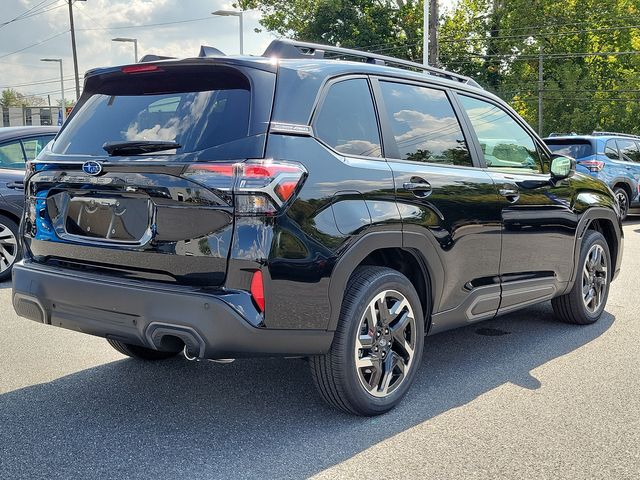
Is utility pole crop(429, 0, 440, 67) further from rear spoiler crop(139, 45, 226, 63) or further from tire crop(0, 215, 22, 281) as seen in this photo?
rear spoiler crop(139, 45, 226, 63)

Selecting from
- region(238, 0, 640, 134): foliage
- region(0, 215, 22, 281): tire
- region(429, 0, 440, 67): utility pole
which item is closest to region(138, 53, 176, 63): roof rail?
region(0, 215, 22, 281): tire

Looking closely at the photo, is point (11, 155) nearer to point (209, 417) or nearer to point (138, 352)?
point (138, 352)

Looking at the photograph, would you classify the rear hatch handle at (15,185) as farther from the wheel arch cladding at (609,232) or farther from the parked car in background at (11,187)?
the wheel arch cladding at (609,232)

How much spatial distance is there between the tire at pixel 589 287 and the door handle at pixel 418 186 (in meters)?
2.15

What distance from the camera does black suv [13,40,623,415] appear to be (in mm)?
3076

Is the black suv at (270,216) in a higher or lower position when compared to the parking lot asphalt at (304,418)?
higher

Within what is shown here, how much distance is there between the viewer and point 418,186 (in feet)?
12.5

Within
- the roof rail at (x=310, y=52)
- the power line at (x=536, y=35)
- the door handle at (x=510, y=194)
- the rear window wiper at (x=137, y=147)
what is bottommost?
the door handle at (x=510, y=194)

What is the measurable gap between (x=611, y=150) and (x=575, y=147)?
3.21 ft

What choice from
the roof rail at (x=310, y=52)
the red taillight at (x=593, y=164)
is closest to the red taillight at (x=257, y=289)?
the roof rail at (x=310, y=52)

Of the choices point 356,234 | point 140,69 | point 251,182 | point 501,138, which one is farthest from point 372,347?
point 501,138

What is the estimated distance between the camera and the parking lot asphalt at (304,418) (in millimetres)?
3096

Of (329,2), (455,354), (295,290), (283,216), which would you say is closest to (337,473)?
(295,290)

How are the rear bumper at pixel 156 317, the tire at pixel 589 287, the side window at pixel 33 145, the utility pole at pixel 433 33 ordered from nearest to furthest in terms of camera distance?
Answer: 1. the rear bumper at pixel 156 317
2. the tire at pixel 589 287
3. the side window at pixel 33 145
4. the utility pole at pixel 433 33
